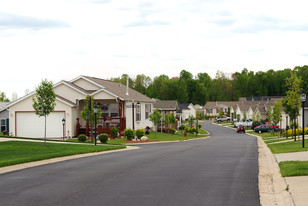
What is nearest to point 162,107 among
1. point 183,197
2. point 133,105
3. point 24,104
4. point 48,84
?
point 133,105

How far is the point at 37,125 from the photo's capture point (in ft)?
140

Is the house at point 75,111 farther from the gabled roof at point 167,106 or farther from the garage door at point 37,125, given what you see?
the gabled roof at point 167,106

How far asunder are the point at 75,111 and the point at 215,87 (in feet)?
425

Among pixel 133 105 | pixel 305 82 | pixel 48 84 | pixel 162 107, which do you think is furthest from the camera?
pixel 305 82

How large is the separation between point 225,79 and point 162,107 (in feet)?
359

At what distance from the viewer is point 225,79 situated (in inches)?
6900

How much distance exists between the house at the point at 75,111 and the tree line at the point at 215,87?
8729 cm

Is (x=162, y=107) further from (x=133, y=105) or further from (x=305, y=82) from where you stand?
(x=305, y=82)

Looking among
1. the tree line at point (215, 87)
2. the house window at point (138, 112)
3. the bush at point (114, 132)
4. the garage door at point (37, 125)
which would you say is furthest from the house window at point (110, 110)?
the tree line at point (215, 87)

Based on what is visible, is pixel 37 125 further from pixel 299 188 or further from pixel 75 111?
pixel 299 188

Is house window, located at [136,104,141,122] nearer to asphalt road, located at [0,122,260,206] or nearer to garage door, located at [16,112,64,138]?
garage door, located at [16,112,64,138]

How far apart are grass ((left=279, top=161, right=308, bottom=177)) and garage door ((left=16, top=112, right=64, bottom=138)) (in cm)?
3047

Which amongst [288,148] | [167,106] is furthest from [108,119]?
[167,106]

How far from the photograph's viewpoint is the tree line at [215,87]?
5659 inches
